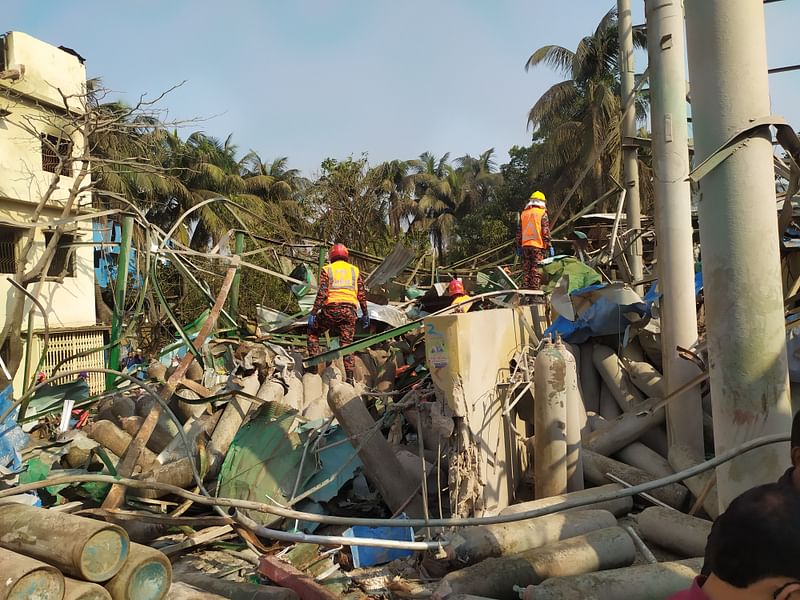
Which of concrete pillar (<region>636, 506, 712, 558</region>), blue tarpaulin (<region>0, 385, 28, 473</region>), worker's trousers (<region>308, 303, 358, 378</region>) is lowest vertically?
concrete pillar (<region>636, 506, 712, 558</region>)

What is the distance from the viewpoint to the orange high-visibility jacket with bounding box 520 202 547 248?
8.66 metres

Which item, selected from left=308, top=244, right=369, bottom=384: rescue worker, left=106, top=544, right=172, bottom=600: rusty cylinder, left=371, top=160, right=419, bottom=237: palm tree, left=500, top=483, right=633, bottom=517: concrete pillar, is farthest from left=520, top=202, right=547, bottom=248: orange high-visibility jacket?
left=371, top=160, right=419, bottom=237: palm tree

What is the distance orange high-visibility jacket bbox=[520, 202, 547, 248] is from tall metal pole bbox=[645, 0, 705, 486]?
10.6ft

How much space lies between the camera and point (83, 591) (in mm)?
3105

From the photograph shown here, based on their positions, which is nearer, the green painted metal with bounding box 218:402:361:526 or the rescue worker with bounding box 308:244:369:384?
the green painted metal with bounding box 218:402:361:526

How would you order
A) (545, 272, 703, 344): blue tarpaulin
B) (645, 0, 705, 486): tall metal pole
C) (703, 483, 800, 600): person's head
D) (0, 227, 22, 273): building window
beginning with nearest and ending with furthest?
1. (703, 483, 800, 600): person's head
2. (645, 0, 705, 486): tall metal pole
3. (545, 272, 703, 344): blue tarpaulin
4. (0, 227, 22, 273): building window

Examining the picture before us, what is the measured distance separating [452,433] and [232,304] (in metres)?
6.65

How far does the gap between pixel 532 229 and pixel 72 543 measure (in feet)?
22.5

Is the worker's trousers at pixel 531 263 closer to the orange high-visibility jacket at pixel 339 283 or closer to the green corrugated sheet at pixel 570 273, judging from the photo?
the green corrugated sheet at pixel 570 273

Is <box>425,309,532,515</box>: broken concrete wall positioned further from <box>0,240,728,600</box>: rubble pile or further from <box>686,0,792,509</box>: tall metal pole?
<box>686,0,792,509</box>: tall metal pole

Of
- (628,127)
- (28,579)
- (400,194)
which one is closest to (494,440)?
(28,579)

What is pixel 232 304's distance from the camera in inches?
404

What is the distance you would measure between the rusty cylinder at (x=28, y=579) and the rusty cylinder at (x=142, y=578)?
27 cm

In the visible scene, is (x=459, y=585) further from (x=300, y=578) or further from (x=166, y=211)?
(x=166, y=211)
